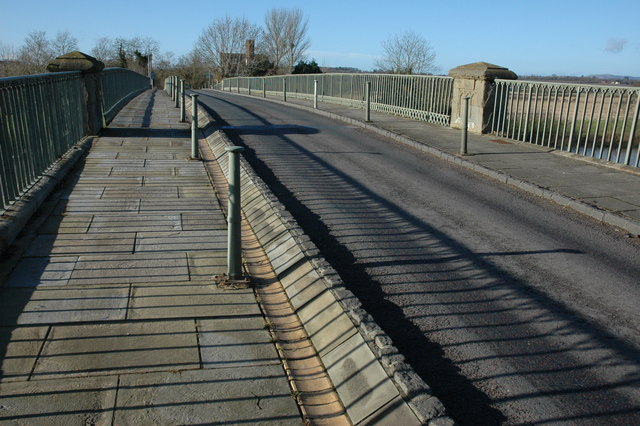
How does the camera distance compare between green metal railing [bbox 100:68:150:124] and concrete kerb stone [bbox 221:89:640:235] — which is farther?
green metal railing [bbox 100:68:150:124]

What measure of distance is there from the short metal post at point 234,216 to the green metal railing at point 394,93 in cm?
1344

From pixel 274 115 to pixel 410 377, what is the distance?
18701 millimetres

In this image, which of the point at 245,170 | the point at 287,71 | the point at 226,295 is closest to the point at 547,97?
the point at 245,170

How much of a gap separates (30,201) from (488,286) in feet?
17.3

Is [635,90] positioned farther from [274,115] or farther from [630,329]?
[274,115]

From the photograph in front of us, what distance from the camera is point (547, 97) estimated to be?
13.5m

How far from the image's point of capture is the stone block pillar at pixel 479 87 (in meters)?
15.4

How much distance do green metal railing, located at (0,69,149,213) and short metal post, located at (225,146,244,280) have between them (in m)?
2.67

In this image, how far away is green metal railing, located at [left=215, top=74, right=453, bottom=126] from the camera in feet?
59.5

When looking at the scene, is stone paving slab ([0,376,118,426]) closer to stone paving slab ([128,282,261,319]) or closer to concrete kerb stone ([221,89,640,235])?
stone paving slab ([128,282,261,319])

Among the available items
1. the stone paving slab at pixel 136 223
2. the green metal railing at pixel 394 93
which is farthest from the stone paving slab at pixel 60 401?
the green metal railing at pixel 394 93

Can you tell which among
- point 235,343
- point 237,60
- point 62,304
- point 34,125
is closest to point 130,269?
point 62,304

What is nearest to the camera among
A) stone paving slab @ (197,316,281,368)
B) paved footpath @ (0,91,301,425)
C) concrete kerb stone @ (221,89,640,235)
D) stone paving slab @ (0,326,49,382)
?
paved footpath @ (0,91,301,425)

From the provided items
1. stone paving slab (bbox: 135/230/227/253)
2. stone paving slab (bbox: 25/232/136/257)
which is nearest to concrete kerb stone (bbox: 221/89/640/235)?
stone paving slab (bbox: 135/230/227/253)
